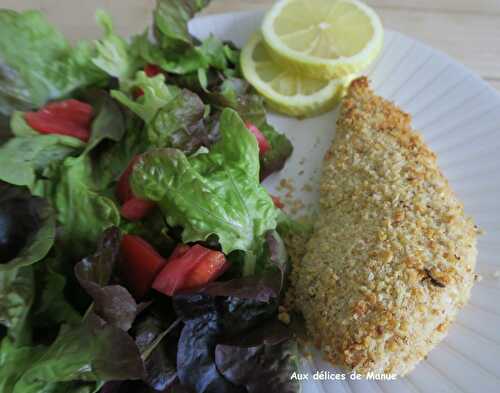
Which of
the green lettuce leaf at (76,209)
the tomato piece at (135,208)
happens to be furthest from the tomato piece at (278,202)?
the green lettuce leaf at (76,209)

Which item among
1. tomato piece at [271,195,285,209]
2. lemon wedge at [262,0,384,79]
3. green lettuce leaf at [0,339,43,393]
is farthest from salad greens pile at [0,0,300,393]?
lemon wedge at [262,0,384,79]

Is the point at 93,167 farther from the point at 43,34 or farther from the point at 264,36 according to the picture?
the point at 264,36

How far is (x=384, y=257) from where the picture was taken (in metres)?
1.52

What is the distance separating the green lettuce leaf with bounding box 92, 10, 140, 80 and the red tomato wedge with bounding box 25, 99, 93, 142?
0.59 feet

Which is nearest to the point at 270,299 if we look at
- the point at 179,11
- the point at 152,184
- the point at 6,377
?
the point at 152,184

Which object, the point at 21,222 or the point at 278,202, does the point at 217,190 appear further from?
the point at 21,222

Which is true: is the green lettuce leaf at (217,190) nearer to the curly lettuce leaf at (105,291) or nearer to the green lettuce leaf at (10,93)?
the curly lettuce leaf at (105,291)

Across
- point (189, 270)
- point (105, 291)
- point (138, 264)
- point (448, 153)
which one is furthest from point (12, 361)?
point (448, 153)

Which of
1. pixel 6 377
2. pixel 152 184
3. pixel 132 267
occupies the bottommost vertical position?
pixel 6 377

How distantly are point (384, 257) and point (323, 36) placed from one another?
1088mm

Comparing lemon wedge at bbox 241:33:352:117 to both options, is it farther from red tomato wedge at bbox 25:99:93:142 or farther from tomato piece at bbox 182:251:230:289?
tomato piece at bbox 182:251:230:289

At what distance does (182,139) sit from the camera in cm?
183

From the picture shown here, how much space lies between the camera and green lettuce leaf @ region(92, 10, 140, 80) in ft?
6.70

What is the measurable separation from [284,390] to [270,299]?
0.92ft
